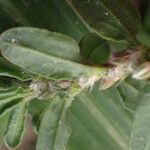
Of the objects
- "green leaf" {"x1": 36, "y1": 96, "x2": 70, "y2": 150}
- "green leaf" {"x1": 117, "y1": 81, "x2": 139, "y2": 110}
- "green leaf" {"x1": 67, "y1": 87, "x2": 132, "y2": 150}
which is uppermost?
"green leaf" {"x1": 36, "y1": 96, "x2": 70, "y2": 150}

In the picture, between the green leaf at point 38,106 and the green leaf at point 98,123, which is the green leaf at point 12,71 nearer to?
the green leaf at point 38,106

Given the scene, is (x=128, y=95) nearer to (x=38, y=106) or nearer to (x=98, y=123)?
→ (x=38, y=106)

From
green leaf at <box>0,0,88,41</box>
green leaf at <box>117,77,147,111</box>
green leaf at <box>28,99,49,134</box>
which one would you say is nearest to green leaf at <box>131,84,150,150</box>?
green leaf at <box>117,77,147,111</box>

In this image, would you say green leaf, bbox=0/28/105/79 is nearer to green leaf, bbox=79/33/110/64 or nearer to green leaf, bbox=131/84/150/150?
green leaf, bbox=79/33/110/64

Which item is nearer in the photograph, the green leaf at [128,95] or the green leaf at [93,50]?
the green leaf at [93,50]

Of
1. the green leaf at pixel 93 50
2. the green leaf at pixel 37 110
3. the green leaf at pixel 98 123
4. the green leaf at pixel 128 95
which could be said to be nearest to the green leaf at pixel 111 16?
the green leaf at pixel 93 50

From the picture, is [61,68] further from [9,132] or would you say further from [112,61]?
[9,132]
